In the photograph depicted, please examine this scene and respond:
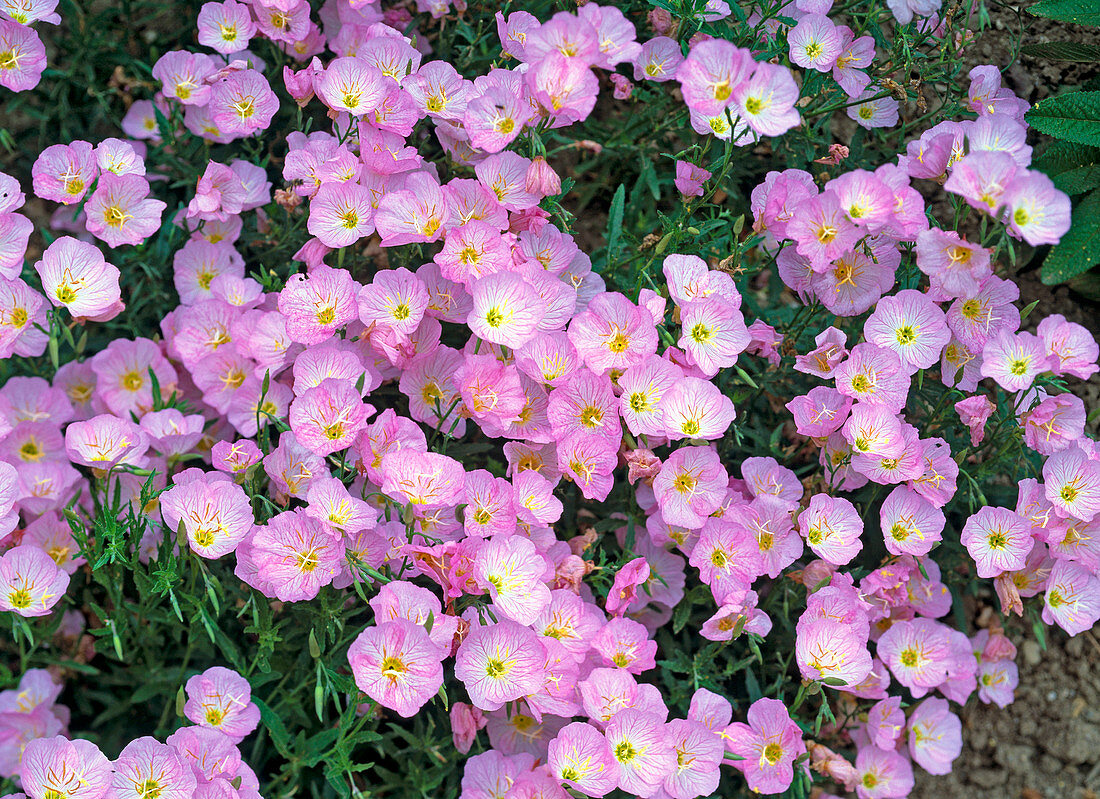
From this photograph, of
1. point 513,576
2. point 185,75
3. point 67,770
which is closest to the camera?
point 67,770

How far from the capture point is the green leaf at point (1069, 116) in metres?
1.93

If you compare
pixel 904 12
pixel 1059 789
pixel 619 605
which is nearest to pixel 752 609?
pixel 619 605

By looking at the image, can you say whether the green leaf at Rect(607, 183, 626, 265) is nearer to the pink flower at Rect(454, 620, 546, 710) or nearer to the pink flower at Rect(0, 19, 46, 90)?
the pink flower at Rect(454, 620, 546, 710)

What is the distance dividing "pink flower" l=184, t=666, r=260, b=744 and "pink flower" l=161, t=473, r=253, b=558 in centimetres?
23

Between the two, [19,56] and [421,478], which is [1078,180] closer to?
[421,478]

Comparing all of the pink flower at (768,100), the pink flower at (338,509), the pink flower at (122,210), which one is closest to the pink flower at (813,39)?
the pink flower at (768,100)

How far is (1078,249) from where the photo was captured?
1.90m

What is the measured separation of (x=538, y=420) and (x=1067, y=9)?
144 centimetres

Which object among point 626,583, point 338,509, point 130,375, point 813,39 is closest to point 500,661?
point 626,583

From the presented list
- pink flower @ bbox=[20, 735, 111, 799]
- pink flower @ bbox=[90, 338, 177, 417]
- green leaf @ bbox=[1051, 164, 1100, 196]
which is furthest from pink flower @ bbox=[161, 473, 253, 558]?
green leaf @ bbox=[1051, 164, 1100, 196]

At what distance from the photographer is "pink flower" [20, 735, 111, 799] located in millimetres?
1479

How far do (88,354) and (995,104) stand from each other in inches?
84.5

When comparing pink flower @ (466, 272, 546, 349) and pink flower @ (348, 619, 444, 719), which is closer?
pink flower @ (348, 619, 444, 719)

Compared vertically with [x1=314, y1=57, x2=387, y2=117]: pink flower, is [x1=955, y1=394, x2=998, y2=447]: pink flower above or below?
below
